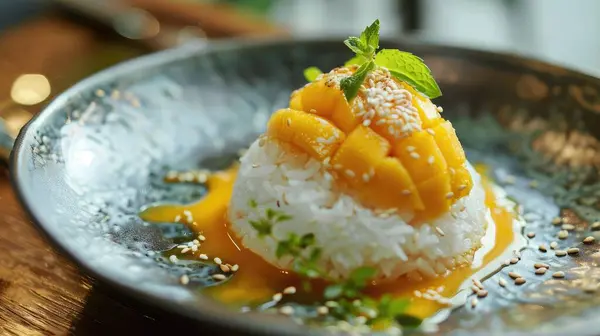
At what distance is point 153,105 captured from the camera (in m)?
3.03

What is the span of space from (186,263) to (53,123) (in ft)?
2.54

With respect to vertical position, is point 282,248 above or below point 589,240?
below

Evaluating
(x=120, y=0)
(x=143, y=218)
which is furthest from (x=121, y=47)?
(x=143, y=218)

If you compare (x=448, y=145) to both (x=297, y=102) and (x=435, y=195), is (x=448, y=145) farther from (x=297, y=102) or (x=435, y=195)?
(x=297, y=102)

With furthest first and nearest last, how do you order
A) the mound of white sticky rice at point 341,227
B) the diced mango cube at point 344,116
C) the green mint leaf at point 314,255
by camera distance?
the diced mango cube at point 344,116
the mound of white sticky rice at point 341,227
the green mint leaf at point 314,255

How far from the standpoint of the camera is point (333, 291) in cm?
190

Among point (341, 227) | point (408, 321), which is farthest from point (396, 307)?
point (341, 227)

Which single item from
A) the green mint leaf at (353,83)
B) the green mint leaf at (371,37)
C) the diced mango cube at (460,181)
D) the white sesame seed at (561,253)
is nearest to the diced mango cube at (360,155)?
the green mint leaf at (353,83)

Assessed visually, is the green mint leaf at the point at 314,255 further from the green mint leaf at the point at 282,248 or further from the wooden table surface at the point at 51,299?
the wooden table surface at the point at 51,299

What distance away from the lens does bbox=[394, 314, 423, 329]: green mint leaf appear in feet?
5.91

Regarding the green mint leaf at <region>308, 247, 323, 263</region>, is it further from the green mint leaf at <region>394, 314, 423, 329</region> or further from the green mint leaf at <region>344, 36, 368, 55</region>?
the green mint leaf at <region>344, 36, 368, 55</region>

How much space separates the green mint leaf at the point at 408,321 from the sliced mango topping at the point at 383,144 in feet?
1.44

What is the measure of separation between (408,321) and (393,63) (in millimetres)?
1008

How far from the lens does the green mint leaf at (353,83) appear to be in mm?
2300
